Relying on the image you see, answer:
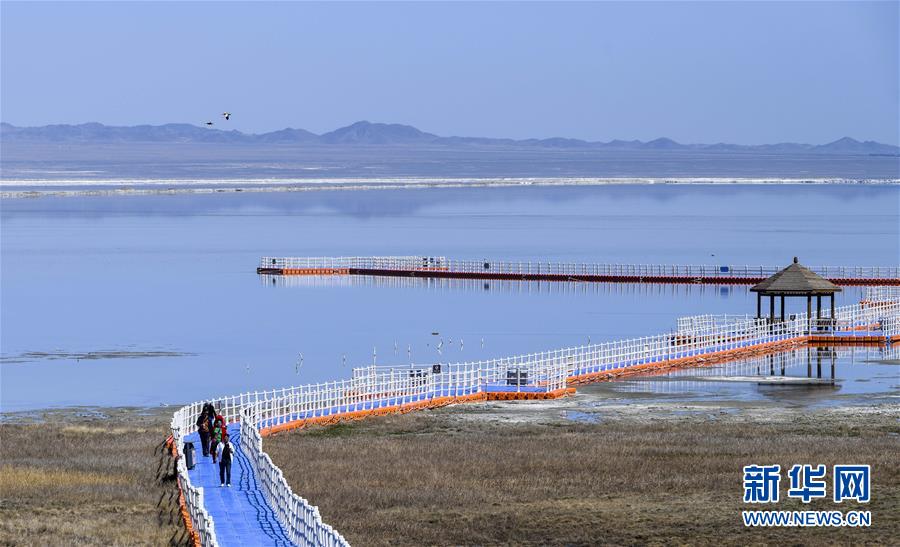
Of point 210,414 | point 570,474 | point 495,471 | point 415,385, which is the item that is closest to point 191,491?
point 210,414

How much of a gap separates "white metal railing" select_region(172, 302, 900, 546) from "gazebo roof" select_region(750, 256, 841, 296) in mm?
1199

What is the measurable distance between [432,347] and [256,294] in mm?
29721

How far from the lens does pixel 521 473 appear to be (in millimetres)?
36656

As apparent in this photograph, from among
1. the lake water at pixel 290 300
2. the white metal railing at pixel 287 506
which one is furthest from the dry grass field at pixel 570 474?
the lake water at pixel 290 300

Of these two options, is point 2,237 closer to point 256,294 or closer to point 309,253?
point 309,253

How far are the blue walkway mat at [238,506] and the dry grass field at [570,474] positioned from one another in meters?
1.19

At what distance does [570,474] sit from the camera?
36.2 metres

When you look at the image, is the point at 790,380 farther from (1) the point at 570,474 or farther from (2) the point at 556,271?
(2) the point at 556,271

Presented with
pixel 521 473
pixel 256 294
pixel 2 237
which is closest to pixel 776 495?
pixel 521 473

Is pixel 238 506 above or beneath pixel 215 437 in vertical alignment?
beneath

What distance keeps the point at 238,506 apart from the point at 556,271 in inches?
3229

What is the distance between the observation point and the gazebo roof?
70.1 metres

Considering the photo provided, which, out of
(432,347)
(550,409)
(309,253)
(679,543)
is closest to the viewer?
(679,543)

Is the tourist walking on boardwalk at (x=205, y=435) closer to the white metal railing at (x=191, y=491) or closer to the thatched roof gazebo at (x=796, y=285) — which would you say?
the white metal railing at (x=191, y=491)
